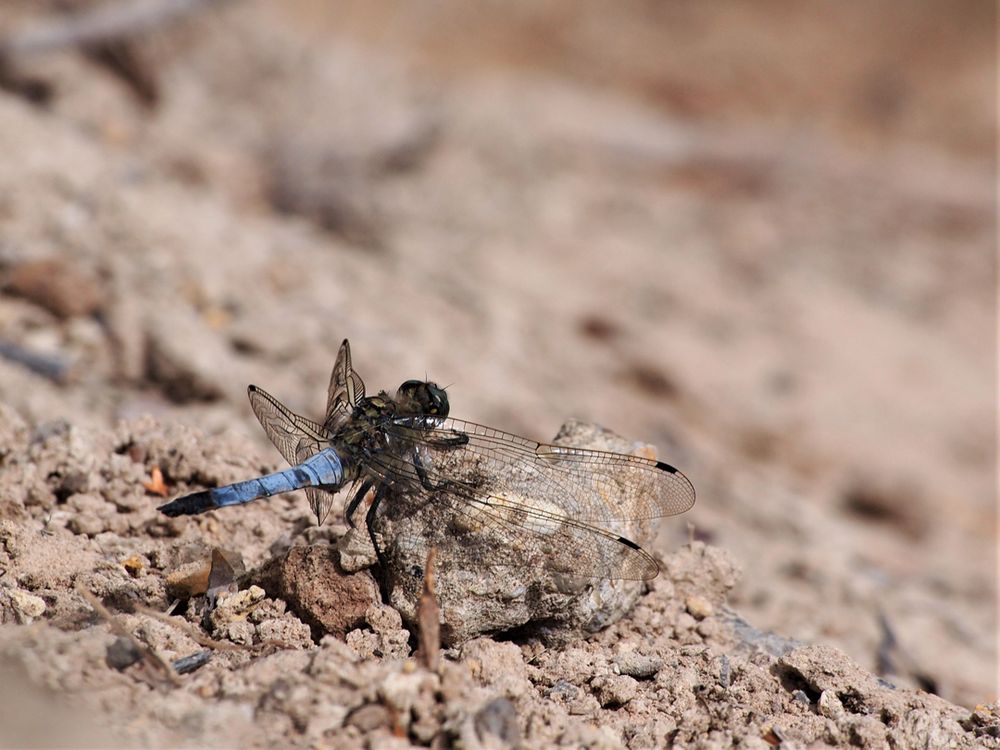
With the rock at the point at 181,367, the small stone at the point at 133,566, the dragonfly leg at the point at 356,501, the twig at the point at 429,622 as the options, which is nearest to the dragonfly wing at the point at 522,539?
the twig at the point at 429,622

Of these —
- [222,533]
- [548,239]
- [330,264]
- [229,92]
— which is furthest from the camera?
[548,239]

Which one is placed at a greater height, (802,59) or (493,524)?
(802,59)

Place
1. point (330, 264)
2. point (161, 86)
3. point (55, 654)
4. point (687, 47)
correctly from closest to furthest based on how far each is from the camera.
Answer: point (55, 654)
point (330, 264)
point (161, 86)
point (687, 47)

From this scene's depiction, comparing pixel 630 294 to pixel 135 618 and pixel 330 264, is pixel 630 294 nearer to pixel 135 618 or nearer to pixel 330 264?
pixel 330 264

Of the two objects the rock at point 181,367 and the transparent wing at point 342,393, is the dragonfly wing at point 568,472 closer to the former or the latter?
the transparent wing at point 342,393

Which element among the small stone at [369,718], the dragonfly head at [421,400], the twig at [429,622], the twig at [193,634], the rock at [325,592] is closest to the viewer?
the small stone at [369,718]

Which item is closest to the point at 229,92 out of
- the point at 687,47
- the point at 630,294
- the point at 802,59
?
the point at 630,294

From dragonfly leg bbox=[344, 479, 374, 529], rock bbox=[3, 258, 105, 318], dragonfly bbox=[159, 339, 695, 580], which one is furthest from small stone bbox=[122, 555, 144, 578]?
rock bbox=[3, 258, 105, 318]
